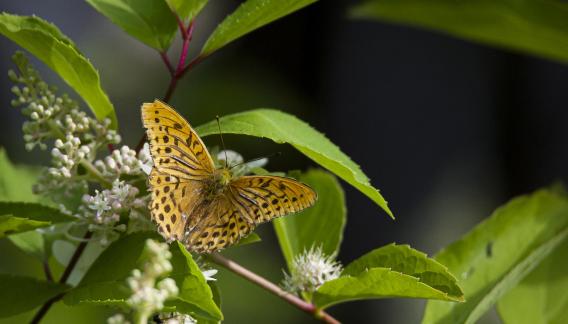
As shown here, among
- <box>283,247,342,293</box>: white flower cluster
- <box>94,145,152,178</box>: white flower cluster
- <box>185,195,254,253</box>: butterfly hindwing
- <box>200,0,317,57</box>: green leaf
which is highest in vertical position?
<box>200,0,317,57</box>: green leaf

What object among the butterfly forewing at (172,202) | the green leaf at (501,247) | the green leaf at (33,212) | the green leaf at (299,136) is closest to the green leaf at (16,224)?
the green leaf at (33,212)

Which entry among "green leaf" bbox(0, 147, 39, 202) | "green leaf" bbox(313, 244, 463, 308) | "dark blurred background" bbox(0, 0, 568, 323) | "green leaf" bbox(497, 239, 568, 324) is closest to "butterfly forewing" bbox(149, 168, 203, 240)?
"green leaf" bbox(313, 244, 463, 308)

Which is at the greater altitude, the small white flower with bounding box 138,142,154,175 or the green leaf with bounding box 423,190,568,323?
the small white flower with bounding box 138,142,154,175

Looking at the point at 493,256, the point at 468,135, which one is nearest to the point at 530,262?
the point at 493,256

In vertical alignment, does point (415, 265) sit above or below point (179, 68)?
below

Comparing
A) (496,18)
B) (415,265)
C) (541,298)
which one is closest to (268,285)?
(415,265)

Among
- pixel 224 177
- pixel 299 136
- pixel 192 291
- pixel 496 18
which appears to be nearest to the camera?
pixel 192 291

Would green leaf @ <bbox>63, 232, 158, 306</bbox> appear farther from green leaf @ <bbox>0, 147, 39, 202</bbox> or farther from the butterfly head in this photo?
green leaf @ <bbox>0, 147, 39, 202</bbox>

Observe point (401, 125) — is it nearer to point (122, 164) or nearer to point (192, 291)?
point (122, 164)

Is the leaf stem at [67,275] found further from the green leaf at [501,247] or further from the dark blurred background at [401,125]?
the dark blurred background at [401,125]
